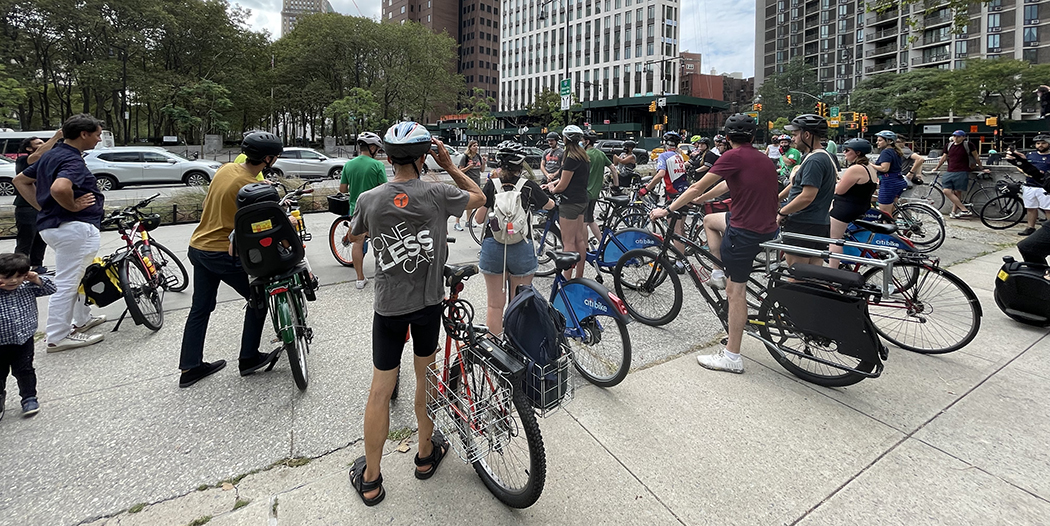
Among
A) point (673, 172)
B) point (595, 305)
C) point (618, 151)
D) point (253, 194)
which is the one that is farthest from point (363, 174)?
point (618, 151)

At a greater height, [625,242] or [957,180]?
[957,180]

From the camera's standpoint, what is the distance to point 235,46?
4219 centimetres

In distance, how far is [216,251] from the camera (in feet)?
12.5

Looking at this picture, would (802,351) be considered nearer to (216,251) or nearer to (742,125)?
(742,125)

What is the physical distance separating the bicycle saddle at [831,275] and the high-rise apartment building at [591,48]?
70.8m

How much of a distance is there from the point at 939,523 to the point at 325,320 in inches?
194

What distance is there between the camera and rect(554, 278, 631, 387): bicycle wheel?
359cm

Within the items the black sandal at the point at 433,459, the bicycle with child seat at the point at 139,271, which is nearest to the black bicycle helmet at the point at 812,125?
the black sandal at the point at 433,459

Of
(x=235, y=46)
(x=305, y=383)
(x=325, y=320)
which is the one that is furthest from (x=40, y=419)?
(x=235, y=46)

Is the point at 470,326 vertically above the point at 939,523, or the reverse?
the point at 470,326

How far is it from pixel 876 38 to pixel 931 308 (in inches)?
3671

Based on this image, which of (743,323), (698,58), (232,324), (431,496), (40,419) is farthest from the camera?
(698,58)

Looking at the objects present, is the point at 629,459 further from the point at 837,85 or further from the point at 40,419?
the point at 837,85

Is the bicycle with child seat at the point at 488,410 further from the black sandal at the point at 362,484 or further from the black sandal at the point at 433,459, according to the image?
the black sandal at the point at 362,484
